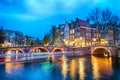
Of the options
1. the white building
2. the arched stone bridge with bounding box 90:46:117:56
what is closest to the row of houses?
the white building

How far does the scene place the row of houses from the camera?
87.7 meters

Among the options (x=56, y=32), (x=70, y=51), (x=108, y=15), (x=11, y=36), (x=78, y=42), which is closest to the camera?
(x=108, y=15)

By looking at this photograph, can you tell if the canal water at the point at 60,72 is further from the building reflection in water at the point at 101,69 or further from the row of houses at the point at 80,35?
the row of houses at the point at 80,35

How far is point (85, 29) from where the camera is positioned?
89.9 meters

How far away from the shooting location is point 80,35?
87.5 metres

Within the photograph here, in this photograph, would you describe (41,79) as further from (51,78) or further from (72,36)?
(72,36)

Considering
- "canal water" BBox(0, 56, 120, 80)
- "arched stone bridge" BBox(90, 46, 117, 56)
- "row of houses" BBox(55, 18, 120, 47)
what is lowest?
"canal water" BBox(0, 56, 120, 80)

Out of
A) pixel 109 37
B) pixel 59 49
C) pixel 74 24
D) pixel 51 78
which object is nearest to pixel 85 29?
pixel 74 24

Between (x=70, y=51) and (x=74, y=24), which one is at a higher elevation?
(x=74, y=24)

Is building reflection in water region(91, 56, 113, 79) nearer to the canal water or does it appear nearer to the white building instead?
the canal water

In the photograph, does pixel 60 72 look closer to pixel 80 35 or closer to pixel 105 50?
pixel 105 50

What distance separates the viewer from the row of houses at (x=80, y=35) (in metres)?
87.7

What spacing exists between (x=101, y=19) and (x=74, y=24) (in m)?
25.2

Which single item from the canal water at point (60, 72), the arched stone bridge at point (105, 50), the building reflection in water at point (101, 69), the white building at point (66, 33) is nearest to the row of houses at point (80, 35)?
the white building at point (66, 33)
